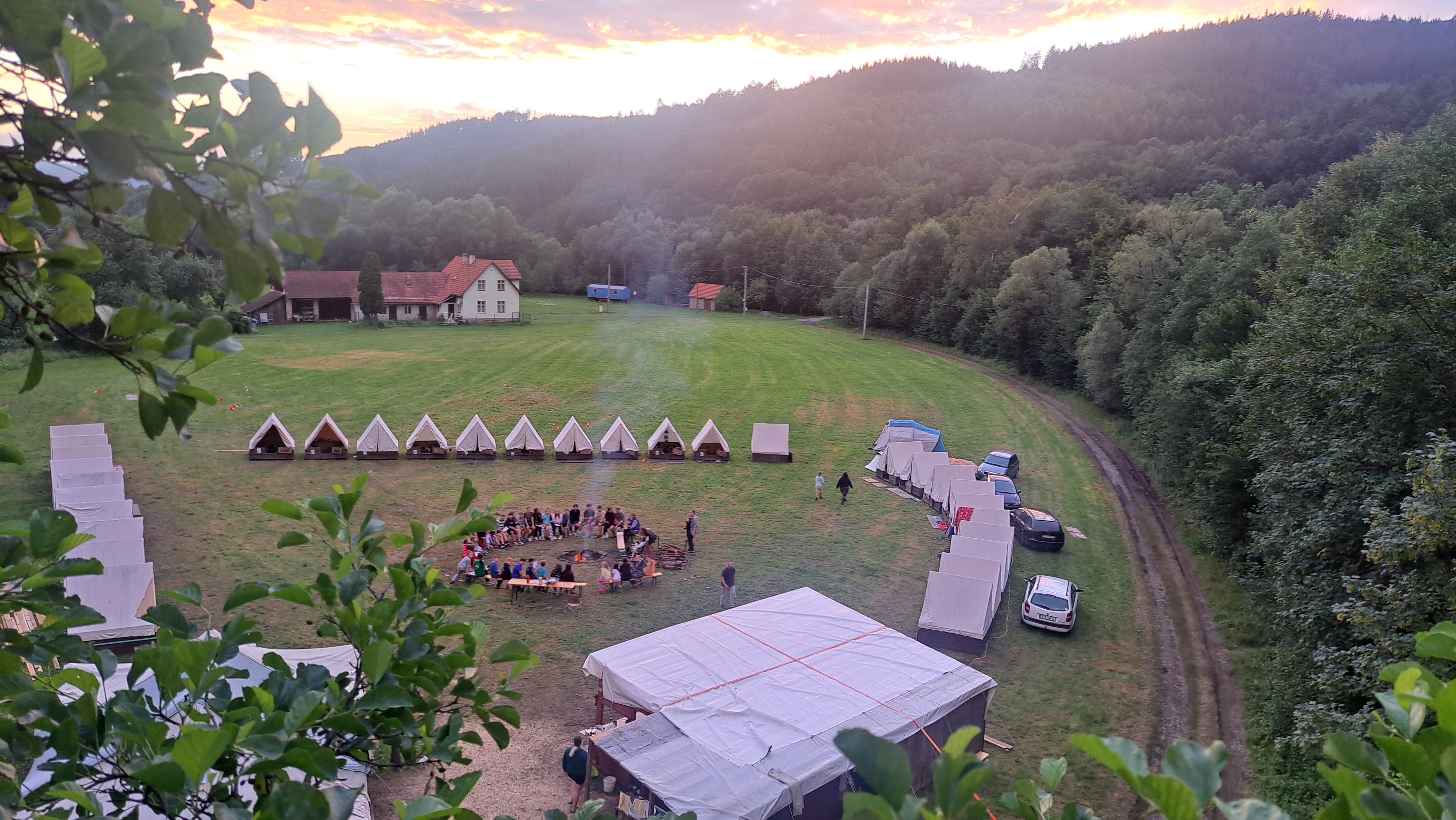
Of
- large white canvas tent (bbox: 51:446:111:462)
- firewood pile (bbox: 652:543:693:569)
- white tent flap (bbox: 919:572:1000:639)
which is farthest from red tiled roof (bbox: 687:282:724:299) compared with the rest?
white tent flap (bbox: 919:572:1000:639)

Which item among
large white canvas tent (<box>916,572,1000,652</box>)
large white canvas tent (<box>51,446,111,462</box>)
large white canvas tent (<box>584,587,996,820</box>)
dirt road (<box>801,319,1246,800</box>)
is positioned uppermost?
large white canvas tent (<box>51,446,111,462</box>)

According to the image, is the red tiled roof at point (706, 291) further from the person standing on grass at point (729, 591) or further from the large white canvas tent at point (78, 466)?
the person standing on grass at point (729, 591)

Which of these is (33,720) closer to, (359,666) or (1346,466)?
(359,666)

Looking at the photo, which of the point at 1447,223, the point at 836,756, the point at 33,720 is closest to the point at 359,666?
the point at 33,720

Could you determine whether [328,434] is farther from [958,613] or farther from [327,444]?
[958,613]

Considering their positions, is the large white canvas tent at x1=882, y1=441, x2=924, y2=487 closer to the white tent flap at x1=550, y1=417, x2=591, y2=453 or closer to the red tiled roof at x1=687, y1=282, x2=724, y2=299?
the white tent flap at x1=550, y1=417, x2=591, y2=453

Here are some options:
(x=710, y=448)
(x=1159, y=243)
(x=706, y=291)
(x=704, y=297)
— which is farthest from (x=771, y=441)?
(x=706, y=291)
